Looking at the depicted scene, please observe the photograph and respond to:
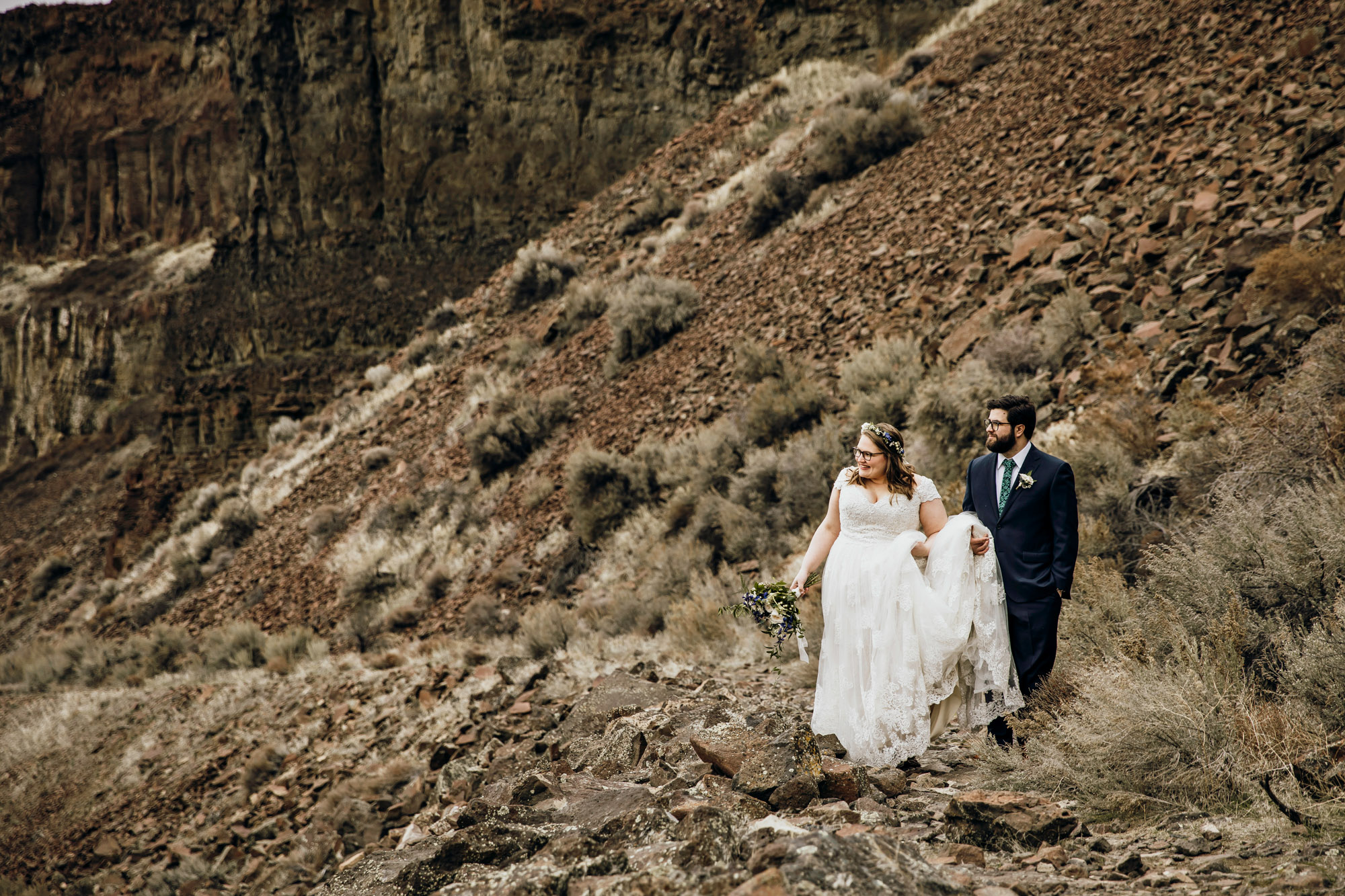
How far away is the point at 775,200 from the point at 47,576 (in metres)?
28.7

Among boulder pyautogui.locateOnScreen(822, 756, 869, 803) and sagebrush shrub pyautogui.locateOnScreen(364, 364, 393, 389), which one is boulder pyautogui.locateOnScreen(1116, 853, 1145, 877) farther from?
sagebrush shrub pyautogui.locateOnScreen(364, 364, 393, 389)

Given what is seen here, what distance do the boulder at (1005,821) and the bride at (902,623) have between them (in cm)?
80

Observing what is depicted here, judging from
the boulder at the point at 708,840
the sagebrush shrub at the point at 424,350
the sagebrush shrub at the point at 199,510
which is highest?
the boulder at the point at 708,840

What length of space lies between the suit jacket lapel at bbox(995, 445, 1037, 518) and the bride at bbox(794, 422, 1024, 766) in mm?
181

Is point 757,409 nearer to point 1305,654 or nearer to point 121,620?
point 1305,654

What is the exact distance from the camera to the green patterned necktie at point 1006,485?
14.0ft

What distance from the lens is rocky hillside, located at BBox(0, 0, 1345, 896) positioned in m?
3.58

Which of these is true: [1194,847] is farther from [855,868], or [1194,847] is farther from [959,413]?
[959,413]

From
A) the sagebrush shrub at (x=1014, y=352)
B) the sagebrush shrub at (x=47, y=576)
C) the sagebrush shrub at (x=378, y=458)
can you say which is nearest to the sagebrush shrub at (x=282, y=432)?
the sagebrush shrub at (x=47, y=576)

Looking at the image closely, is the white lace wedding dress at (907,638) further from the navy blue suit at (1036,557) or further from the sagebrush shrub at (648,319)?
the sagebrush shrub at (648,319)

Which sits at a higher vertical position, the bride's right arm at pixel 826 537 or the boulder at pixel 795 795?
the bride's right arm at pixel 826 537

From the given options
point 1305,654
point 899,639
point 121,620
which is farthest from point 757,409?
point 121,620

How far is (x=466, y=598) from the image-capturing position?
1066cm

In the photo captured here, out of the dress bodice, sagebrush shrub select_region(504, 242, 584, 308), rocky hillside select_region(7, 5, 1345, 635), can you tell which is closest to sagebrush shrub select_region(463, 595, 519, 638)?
rocky hillside select_region(7, 5, 1345, 635)
